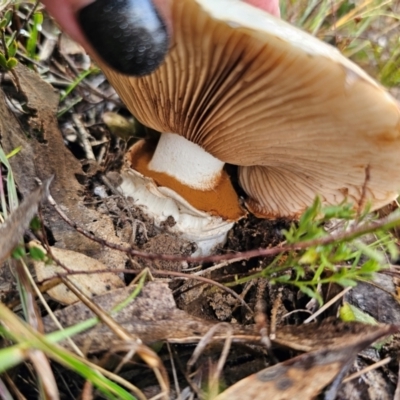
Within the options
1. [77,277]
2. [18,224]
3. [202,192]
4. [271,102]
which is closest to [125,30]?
[271,102]

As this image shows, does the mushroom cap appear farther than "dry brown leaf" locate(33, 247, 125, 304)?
No

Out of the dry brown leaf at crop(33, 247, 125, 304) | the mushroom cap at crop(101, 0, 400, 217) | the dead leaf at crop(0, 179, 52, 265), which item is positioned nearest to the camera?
the mushroom cap at crop(101, 0, 400, 217)

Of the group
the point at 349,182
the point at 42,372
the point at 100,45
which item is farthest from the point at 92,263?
the point at 349,182

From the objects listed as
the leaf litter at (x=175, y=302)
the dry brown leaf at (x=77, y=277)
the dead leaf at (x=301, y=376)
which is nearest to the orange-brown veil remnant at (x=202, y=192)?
the leaf litter at (x=175, y=302)

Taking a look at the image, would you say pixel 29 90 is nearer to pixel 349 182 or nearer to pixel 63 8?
pixel 63 8

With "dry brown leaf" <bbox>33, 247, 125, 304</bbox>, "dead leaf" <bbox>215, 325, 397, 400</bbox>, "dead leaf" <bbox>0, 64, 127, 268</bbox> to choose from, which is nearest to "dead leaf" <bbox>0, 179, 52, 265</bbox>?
"dry brown leaf" <bbox>33, 247, 125, 304</bbox>

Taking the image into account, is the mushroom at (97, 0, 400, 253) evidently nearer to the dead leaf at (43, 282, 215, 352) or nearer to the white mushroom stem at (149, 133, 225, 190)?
the white mushroom stem at (149, 133, 225, 190)
